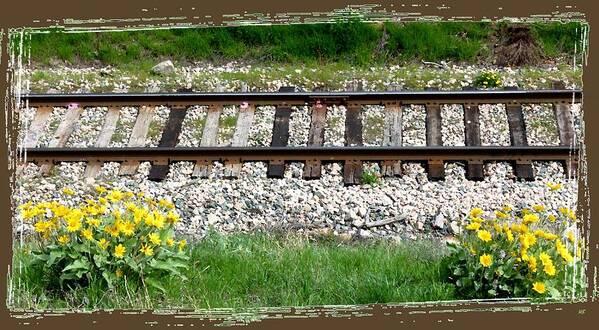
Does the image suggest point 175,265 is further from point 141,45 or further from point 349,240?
point 141,45

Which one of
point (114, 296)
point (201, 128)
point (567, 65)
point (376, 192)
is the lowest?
point (114, 296)

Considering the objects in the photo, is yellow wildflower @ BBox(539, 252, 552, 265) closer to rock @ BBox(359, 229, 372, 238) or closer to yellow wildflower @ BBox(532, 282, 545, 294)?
yellow wildflower @ BBox(532, 282, 545, 294)

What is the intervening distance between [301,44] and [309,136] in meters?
2.49

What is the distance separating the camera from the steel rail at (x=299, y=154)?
8.13 m

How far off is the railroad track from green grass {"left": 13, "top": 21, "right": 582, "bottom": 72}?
130 cm

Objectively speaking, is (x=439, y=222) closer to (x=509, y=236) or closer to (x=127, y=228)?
(x=509, y=236)

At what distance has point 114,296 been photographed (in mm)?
5062

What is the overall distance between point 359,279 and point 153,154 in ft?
11.9

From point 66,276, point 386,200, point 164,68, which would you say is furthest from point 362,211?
point 164,68

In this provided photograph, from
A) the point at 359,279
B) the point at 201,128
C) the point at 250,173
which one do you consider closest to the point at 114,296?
the point at 359,279

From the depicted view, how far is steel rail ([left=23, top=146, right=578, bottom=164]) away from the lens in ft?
26.7

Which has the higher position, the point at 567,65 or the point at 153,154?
the point at 567,65

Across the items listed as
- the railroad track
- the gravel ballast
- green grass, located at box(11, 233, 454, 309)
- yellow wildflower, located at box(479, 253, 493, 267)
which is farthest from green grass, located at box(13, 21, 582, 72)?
yellow wildflower, located at box(479, 253, 493, 267)

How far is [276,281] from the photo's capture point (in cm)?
553
